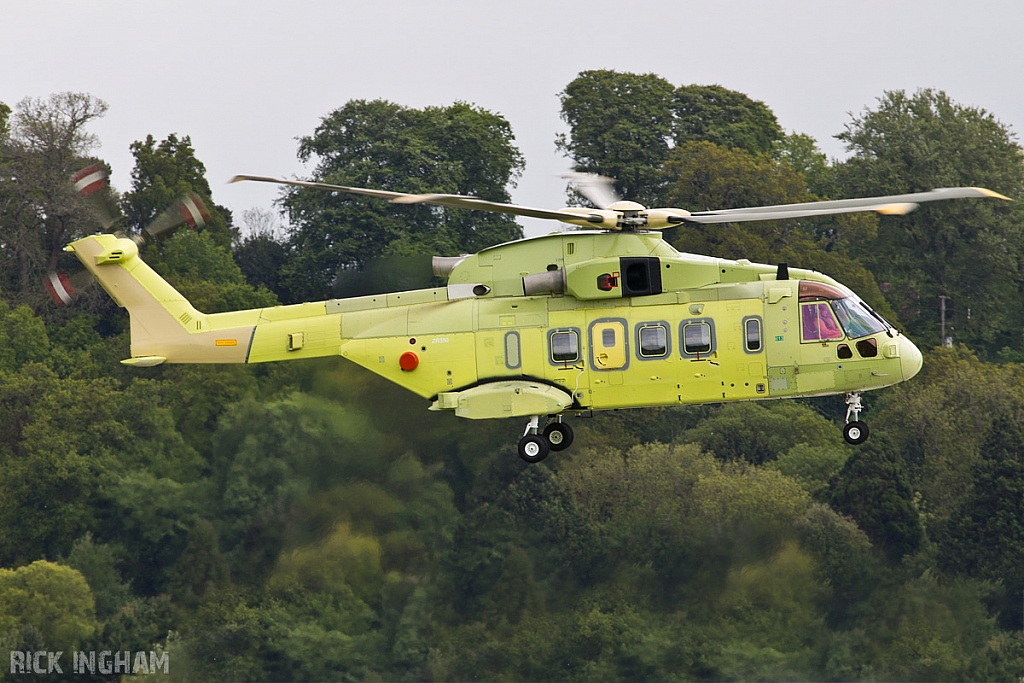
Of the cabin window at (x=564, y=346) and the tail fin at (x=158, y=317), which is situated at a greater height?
the tail fin at (x=158, y=317)

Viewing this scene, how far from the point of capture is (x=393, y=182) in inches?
2549

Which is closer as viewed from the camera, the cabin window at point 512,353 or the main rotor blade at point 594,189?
the cabin window at point 512,353

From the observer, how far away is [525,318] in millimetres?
27750

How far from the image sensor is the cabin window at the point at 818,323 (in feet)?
89.5

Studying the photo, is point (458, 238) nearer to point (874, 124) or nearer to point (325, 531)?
point (325, 531)

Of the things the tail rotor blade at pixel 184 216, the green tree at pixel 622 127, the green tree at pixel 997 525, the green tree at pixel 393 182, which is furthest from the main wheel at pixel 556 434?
the green tree at pixel 622 127

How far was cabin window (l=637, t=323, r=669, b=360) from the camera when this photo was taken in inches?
1069

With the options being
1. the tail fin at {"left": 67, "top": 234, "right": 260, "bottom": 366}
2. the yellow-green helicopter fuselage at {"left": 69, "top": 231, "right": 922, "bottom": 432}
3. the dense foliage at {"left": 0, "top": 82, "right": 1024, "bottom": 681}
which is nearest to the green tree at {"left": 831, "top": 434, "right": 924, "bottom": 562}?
the dense foliage at {"left": 0, "top": 82, "right": 1024, "bottom": 681}

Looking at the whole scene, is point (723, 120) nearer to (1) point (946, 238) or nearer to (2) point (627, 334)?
(1) point (946, 238)

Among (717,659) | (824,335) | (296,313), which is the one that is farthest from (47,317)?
(824,335)

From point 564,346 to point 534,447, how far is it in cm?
184

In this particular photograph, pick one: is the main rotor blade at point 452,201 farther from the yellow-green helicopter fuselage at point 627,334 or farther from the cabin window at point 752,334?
the cabin window at point 752,334

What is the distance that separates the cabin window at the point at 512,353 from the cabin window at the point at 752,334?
145 inches

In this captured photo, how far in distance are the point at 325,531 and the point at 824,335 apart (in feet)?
61.8
